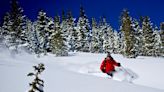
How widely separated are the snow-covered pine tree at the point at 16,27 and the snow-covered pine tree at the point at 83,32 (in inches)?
689

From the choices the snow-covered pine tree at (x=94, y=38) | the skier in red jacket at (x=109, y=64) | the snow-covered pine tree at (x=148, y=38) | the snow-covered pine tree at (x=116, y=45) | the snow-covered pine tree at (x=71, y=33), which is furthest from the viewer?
the snow-covered pine tree at (x=116, y=45)

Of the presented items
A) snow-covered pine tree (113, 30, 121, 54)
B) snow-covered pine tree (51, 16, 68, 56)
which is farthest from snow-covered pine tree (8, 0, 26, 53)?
snow-covered pine tree (113, 30, 121, 54)

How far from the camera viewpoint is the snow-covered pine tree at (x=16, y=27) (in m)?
39.0

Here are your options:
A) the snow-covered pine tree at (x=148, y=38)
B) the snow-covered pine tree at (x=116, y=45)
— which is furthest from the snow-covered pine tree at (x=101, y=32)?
the snow-covered pine tree at (x=148, y=38)

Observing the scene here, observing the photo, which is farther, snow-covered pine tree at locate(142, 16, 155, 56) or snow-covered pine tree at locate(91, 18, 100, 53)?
snow-covered pine tree at locate(91, 18, 100, 53)

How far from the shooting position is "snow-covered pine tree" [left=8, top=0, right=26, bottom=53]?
39.0 metres

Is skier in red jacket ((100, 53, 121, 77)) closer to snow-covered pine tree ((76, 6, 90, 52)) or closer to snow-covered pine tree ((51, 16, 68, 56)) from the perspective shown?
snow-covered pine tree ((51, 16, 68, 56))

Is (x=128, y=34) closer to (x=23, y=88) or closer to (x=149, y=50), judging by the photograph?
(x=149, y=50)

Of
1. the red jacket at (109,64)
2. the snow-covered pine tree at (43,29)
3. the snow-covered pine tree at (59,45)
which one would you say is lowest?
the red jacket at (109,64)

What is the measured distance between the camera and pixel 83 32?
5719 cm

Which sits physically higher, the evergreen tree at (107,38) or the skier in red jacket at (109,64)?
the evergreen tree at (107,38)

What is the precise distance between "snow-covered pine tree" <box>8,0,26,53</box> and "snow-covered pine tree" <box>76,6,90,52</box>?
689 inches

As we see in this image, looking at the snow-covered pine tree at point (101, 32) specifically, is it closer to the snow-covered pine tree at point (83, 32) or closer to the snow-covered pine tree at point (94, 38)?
the snow-covered pine tree at point (94, 38)

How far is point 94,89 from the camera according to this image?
1105cm
